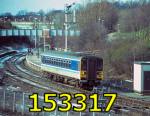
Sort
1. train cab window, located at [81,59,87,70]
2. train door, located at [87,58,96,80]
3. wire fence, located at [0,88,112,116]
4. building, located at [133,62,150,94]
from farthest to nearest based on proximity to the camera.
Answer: train door, located at [87,58,96,80]
train cab window, located at [81,59,87,70]
building, located at [133,62,150,94]
wire fence, located at [0,88,112,116]

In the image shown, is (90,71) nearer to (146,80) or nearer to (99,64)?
(99,64)

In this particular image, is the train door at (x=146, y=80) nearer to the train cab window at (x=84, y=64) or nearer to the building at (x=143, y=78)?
the building at (x=143, y=78)

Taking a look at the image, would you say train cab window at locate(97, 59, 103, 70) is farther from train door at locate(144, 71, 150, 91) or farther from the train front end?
train door at locate(144, 71, 150, 91)

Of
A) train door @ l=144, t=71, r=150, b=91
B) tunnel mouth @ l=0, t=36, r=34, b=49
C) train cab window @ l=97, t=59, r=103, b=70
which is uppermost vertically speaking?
train cab window @ l=97, t=59, r=103, b=70

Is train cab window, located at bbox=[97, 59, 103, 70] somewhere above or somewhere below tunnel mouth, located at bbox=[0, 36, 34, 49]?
above

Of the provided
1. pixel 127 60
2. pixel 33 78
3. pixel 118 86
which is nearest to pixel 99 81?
pixel 118 86

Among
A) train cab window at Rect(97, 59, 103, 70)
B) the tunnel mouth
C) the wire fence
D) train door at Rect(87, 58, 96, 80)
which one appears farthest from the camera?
the tunnel mouth

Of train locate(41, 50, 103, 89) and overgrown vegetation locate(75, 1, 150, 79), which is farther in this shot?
overgrown vegetation locate(75, 1, 150, 79)

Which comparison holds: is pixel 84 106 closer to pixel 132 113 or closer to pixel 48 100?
pixel 48 100

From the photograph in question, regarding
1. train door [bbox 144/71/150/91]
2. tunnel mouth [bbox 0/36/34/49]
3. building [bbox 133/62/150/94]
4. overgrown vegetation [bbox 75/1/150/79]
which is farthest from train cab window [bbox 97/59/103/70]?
tunnel mouth [bbox 0/36/34/49]

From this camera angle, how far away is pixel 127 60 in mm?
50531

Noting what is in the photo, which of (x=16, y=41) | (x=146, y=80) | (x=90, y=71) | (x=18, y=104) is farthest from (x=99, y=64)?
(x=16, y=41)

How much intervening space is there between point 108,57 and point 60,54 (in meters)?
14.3

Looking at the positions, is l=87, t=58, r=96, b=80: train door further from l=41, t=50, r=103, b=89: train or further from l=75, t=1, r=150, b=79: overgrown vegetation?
l=75, t=1, r=150, b=79: overgrown vegetation
